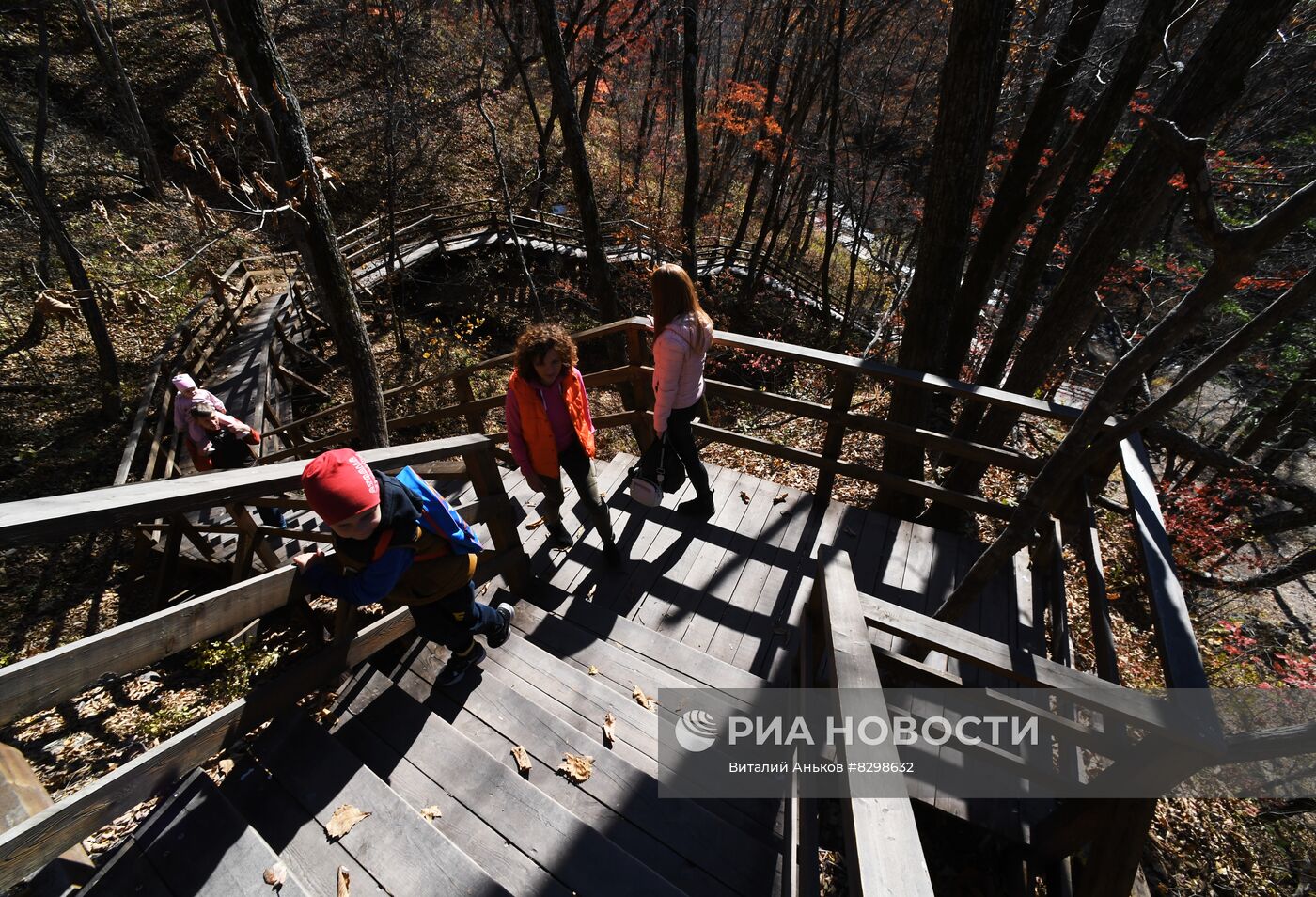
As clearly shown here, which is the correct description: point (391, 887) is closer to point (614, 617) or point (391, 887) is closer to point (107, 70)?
point (614, 617)

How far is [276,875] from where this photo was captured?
189 cm

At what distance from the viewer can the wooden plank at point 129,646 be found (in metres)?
1.60

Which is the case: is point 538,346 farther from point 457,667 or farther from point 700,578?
point 700,578

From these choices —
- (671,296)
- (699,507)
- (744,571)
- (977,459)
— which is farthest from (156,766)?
(977,459)

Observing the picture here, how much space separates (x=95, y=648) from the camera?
5.76 ft

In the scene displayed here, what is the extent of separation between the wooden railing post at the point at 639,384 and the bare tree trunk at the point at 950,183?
2.12 meters

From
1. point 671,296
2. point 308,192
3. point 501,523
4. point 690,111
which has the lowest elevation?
point 501,523

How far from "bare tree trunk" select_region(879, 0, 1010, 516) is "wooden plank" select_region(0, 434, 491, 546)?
3.98m

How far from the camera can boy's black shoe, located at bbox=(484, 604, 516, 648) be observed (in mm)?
3191

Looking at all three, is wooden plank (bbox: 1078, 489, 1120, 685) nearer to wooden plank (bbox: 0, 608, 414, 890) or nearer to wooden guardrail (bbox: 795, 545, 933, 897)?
wooden guardrail (bbox: 795, 545, 933, 897)

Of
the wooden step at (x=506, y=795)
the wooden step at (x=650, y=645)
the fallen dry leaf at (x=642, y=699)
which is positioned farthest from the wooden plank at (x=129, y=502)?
the fallen dry leaf at (x=642, y=699)

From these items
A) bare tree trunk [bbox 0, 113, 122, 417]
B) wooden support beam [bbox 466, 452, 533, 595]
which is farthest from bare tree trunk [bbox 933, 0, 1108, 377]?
bare tree trunk [bbox 0, 113, 122, 417]

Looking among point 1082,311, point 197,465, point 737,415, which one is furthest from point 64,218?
point 1082,311

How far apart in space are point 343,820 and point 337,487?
1.34m
